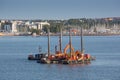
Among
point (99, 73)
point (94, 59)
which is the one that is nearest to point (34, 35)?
point (94, 59)

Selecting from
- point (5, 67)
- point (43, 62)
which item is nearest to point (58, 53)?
point (43, 62)

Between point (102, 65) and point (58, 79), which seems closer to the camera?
point (58, 79)

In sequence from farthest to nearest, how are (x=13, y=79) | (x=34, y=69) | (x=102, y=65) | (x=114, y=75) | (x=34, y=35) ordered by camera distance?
(x=34, y=35), (x=102, y=65), (x=34, y=69), (x=114, y=75), (x=13, y=79)

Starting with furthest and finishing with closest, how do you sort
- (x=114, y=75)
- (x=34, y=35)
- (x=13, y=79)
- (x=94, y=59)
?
(x=34, y=35) < (x=94, y=59) < (x=114, y=75) < (x=13, y=79)

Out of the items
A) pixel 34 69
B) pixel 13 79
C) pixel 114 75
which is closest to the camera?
pixel 13 79

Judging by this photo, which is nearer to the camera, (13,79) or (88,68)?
(13,79)

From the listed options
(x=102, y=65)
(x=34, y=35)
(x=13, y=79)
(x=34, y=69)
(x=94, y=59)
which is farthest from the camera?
(x=34, y=35)

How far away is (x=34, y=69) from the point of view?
2010 inches

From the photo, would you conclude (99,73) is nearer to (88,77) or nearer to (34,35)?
(88,77)

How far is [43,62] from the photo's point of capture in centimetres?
5562

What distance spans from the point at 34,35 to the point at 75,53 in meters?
134

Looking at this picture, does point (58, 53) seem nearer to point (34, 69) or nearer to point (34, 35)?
point (34, 69)

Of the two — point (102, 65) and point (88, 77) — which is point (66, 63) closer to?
point (102, 65)

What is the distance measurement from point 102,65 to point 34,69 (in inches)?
254
